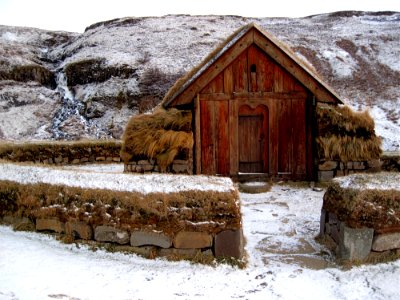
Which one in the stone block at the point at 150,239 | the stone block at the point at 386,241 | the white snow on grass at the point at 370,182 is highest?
the white snow on grass at the point at 370,182

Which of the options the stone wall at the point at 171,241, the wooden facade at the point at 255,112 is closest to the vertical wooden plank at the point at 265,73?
the wooden facade at the point at 255,112

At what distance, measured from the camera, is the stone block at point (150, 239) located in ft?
18.4

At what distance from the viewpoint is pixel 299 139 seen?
472 inches

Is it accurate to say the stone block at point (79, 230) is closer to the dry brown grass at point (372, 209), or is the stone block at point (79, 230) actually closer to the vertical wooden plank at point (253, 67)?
the dry brown grass at point (372, 209)

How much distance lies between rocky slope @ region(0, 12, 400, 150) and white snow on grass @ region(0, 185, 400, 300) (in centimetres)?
1899

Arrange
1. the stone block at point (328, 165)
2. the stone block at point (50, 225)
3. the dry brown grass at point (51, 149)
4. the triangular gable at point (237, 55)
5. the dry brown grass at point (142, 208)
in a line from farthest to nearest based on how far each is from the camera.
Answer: the dry brown grass at point (51, 149), the stone block at point (328, 165), the triangular gable at point (237, 55), the stone block at point (50, 225), the dry brown grass at point (142, 208)

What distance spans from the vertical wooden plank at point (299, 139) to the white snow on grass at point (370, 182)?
5.15m

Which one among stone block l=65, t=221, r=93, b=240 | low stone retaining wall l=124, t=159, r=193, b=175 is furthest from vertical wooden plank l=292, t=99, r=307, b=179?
stone block l=65, t=221, r=93, b=240

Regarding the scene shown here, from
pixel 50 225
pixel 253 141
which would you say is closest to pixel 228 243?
pixel 50 225

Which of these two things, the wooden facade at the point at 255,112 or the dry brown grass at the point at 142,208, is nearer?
the dry brown grass at the point at 142,208

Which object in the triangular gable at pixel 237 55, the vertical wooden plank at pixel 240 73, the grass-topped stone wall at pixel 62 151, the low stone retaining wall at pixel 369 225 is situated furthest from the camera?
Answer: the grass-topped stone wall at pixel 62 151

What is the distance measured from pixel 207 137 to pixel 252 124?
4.82 feet

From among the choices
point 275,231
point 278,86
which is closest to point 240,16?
point 278,86

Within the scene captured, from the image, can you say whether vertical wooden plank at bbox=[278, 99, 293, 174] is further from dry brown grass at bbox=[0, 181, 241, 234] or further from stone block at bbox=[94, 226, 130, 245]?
stone block at bbox=[94, 226, 130, 245]
